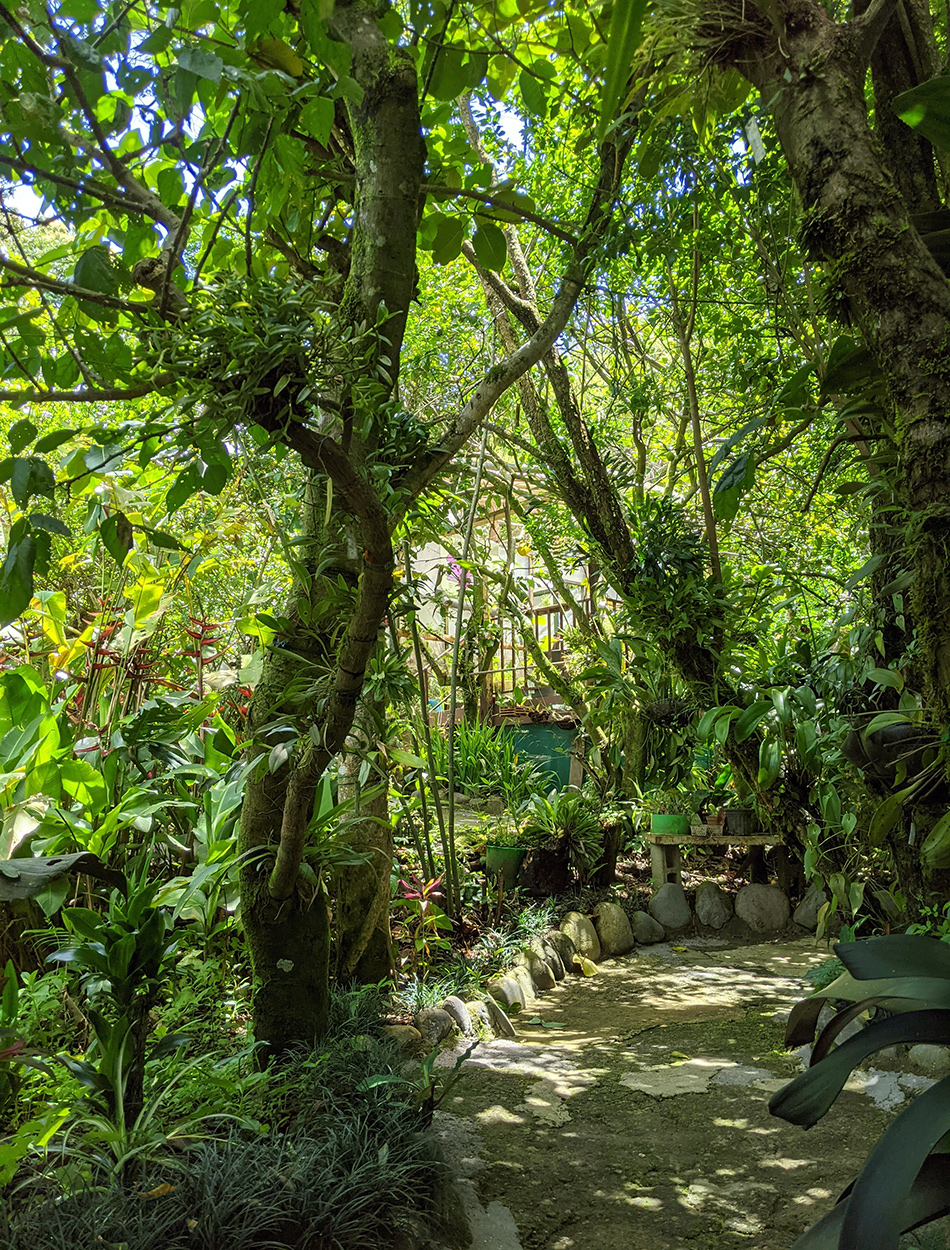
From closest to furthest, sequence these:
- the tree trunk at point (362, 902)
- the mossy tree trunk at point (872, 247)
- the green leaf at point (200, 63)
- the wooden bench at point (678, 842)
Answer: the green leaf at point (200, 63) < the mossy tree trunk at point (872, 247) < the tree trunk at point (362, 902) < the wooden bench at point (678, 842)

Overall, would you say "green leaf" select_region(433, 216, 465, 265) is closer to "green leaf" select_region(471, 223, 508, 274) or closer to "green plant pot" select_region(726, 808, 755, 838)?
"green leaf" select_region(471, 223, 508, 274)

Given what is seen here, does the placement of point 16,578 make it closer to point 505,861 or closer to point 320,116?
point 320,116

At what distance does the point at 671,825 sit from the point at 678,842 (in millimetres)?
100

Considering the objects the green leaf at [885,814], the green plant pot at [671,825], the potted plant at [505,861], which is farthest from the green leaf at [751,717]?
the green plant pot at [671,825]

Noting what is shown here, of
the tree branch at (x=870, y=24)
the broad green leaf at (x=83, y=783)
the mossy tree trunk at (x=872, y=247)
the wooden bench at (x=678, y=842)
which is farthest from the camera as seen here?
the wooden bench at (x=678, y=842)

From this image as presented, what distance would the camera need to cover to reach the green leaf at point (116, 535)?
99 centimetres

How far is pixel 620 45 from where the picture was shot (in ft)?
1.34

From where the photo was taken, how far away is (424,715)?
3320mm

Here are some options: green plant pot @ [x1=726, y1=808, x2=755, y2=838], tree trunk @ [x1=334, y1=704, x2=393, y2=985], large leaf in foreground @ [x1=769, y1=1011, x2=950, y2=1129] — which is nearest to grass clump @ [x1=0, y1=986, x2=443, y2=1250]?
tree trunk @ [x1=334, y1=704, x2=393, y2=985]

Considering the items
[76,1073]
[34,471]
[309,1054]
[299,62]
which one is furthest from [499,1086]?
[299,62]

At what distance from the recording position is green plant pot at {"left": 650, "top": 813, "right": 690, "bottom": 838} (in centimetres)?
475

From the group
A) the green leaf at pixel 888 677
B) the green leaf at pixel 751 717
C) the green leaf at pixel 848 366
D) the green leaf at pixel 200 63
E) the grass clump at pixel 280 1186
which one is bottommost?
the grass clump at pixel 280 1186

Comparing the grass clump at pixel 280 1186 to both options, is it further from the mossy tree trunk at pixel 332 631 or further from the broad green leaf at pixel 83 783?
the broad green leaf at pixel 83 783

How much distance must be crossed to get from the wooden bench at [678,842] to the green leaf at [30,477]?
14.3 feet
